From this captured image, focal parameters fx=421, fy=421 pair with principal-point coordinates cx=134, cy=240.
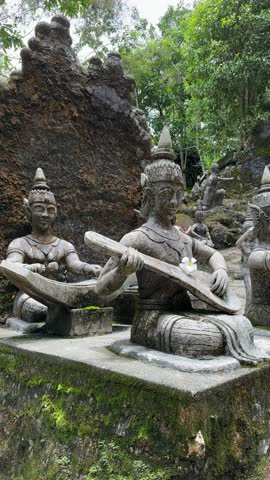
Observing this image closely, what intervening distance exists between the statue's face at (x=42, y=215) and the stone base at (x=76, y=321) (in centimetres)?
101

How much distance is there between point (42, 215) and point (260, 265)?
235cm

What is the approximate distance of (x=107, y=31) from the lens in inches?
788


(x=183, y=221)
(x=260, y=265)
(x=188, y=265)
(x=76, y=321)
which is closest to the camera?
(x=188, y=265)

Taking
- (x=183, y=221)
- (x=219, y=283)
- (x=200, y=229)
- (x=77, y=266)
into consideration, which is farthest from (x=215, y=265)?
(x=183, y=221)

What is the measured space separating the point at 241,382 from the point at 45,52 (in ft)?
16.5

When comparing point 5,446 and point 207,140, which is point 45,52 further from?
point 207,140

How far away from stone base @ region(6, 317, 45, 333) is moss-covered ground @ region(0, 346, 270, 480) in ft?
3.85

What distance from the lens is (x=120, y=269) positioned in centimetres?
278

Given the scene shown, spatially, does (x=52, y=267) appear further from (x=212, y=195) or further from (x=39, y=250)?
(x=212, y=195)

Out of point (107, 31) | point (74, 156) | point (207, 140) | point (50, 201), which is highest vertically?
point (107, 31)

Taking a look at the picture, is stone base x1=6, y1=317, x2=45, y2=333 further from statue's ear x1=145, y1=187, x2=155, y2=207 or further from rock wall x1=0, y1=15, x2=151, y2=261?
Result: statue's ear x1=145, y1=187, x2=155, y2=207

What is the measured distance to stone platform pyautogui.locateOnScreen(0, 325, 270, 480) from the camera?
2131 millimetres

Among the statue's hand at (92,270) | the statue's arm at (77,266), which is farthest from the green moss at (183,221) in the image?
the statue's hand at (92,270)

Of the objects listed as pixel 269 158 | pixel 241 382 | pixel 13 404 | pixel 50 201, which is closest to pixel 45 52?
pixel 50 201
